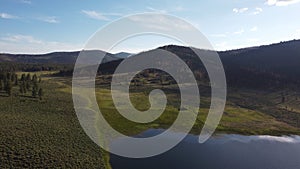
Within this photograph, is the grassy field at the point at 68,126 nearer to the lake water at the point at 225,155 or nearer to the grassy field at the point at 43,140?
the grassy field at the point at 43,140

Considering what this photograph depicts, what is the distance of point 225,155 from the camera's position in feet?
187

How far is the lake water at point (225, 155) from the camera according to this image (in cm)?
4966

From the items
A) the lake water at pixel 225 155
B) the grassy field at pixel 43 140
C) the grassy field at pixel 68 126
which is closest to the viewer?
the grassy field at pixel 43 140

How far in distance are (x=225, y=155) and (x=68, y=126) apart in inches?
1311

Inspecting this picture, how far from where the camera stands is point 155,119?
8631cm

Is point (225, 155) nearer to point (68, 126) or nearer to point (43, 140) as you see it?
point (68, 126)

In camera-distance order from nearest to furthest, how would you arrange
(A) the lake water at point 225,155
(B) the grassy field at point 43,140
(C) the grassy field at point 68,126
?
1. (B) the grassy field at point 43,140
2. (C) the grassy field at point 68,126
3. (A) the lake water at point 225,155

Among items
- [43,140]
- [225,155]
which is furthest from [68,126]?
[225,155]

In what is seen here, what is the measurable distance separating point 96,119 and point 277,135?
4688cm

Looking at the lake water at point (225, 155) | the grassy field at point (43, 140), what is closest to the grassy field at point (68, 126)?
the grassy field at point (43, 140)

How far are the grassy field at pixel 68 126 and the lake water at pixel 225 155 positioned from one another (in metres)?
5.48

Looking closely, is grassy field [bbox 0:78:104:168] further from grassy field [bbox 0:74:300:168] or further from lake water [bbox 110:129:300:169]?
lake water [bbox 110:129:300:169]

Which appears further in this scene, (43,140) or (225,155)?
(225,155)

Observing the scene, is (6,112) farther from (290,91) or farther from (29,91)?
(290,91)
